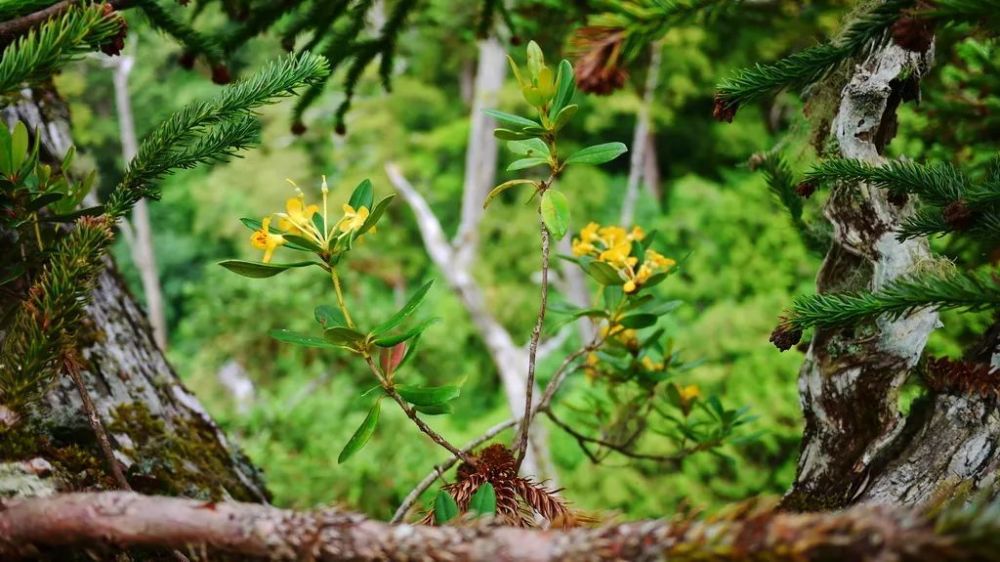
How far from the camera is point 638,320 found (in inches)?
37.1

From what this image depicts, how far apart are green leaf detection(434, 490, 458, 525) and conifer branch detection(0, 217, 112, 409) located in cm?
38

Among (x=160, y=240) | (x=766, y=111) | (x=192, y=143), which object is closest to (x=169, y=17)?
(x=192, y=143)

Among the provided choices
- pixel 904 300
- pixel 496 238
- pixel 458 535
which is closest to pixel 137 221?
pixel 496 238

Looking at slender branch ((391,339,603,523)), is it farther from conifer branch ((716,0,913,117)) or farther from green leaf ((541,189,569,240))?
conifer branch ((716,0,913,117))

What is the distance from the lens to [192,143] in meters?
→ 0.70

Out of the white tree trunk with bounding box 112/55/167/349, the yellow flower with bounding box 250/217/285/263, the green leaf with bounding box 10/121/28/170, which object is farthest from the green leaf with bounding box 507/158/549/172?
the white tree trunk with bounding box 112/55/167/349

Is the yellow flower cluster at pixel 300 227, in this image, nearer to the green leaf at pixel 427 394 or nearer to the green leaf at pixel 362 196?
the green leaf at pixel 362 196

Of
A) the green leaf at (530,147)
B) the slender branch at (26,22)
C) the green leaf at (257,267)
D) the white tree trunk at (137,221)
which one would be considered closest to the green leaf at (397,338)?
the green leaf at (257,267)

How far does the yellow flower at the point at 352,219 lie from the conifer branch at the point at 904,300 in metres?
0.47

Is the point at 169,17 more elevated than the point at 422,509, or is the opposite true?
the point at 169,17

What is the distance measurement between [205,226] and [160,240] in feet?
4.76

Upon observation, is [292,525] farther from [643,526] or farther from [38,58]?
[38,58]

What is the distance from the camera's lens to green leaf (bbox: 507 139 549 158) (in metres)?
0.69

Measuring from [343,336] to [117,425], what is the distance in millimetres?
454
